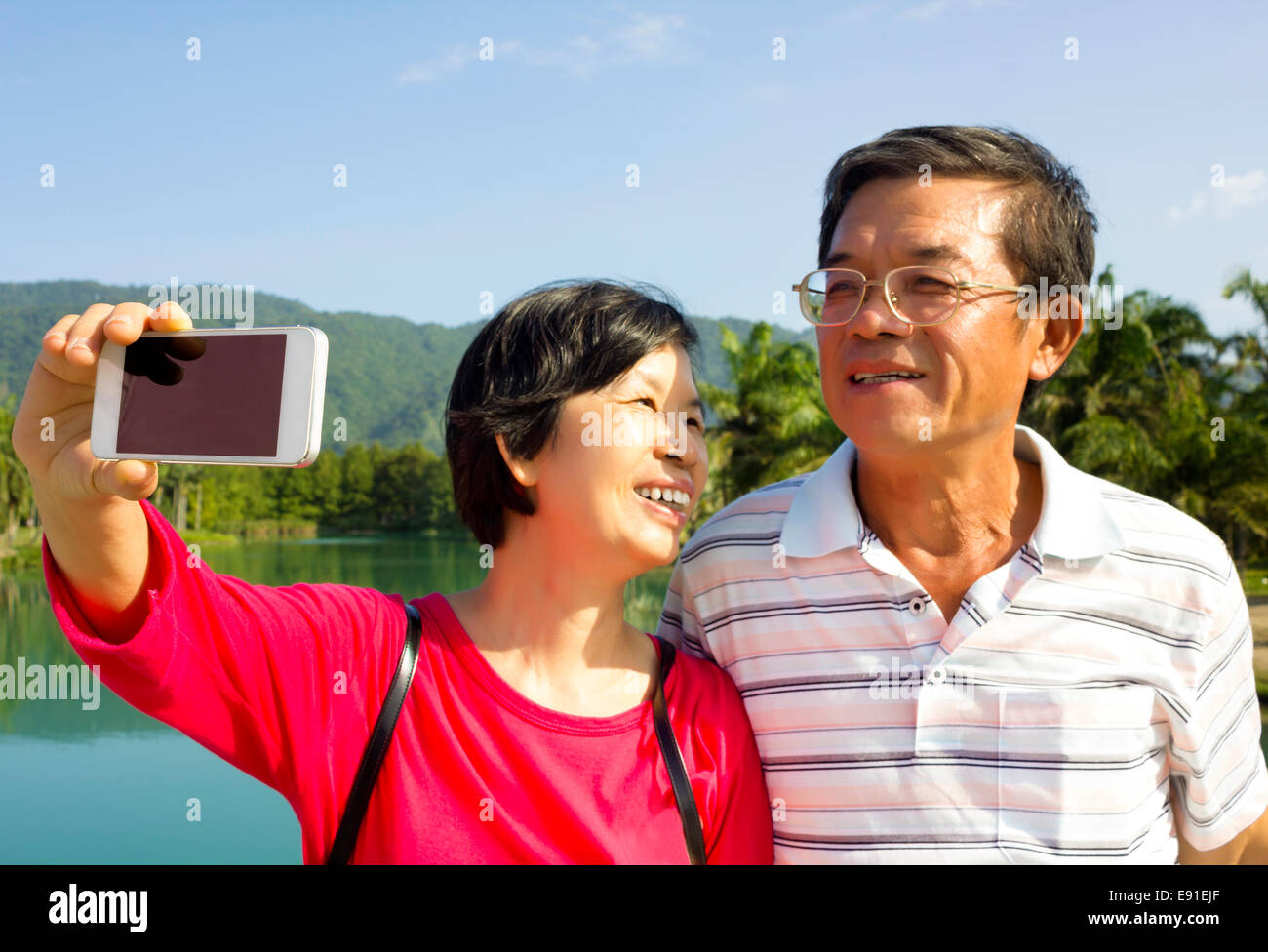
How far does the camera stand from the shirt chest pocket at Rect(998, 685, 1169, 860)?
2158mm

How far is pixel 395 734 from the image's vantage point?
6.61 feet

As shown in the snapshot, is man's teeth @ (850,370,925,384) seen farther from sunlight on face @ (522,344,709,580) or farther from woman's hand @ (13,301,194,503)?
woman's hand @ (13,301,194,503)

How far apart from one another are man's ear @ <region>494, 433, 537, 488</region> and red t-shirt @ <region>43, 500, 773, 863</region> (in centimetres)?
38

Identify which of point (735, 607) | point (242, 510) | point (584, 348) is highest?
point (584, 348)

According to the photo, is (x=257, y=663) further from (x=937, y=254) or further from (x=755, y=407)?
(x=755, y=407)

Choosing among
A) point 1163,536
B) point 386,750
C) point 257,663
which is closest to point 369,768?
point 386,750

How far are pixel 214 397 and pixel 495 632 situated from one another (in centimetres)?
85

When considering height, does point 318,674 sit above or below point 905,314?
below

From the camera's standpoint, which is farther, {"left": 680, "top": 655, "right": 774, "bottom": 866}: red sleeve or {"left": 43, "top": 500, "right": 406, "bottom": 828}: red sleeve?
{"left": 680, "top": 655, "right": 774, "bottom": 866}: red sleeve

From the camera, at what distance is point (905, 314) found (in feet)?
7.61

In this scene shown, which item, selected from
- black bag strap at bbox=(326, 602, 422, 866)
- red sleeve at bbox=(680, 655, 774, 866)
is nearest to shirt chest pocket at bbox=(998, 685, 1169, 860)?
red sleeve at bbox=(680, 655, 774, 866)
